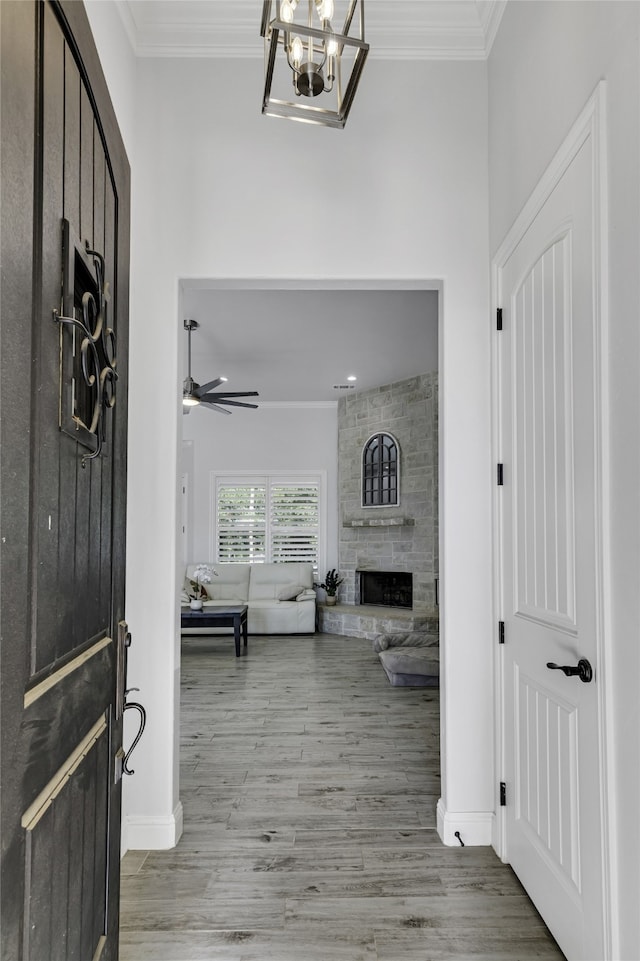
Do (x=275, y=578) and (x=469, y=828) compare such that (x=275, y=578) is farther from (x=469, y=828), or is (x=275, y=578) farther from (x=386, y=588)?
(x=469, y=828)

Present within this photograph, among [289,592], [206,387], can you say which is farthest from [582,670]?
[289,592]

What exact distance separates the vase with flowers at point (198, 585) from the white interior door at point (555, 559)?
16.7ft

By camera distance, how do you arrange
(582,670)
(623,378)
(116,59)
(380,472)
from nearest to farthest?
(623,378)
(582,670)
(116,59)
(380,472)

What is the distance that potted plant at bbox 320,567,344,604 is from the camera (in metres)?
8.71

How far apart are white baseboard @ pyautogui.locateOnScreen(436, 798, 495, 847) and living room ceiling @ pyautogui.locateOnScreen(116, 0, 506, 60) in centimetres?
321

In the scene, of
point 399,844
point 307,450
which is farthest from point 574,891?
point 307,450

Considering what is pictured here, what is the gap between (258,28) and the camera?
268cm

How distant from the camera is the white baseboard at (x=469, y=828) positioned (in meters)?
2.62

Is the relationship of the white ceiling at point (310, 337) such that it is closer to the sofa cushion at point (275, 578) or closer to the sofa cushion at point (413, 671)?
the sofa cushion at point (275, 578)

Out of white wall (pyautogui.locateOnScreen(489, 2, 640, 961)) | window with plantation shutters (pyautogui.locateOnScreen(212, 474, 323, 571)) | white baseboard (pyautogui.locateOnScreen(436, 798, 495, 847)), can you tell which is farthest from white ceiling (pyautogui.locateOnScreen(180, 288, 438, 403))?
white baseboard (pyautogui.locateOnScreen(436, 798, 495, 847))

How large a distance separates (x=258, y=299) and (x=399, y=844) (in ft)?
12.6

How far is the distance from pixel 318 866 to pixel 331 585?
628 centimetres

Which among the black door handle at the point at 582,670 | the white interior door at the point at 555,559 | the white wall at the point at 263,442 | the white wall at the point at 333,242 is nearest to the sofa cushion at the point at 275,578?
the white wall at the point at 263,442

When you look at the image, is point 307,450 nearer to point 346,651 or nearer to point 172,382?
point 346,651
